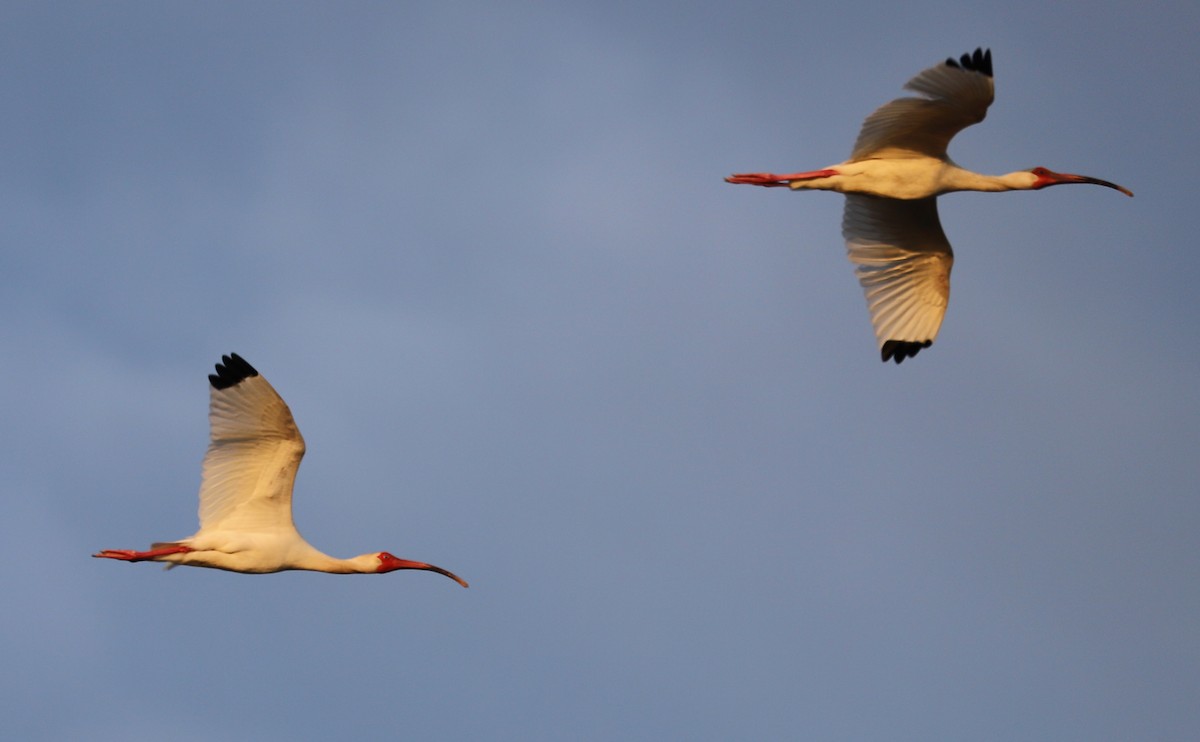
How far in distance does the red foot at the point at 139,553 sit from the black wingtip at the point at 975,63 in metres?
9.50

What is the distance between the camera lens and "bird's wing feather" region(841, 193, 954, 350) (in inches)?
871

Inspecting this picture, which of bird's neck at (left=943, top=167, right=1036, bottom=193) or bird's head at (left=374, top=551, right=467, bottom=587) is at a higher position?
bird's neck at (left=943, top=167, right=1036, bottom=193)

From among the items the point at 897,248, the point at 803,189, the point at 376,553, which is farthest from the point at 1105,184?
the point at 376,553

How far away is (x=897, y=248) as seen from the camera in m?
22.2

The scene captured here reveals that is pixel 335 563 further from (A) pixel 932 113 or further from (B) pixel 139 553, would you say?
(A) pixel 932 113

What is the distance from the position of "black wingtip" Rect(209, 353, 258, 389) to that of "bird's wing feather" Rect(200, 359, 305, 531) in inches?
3.1

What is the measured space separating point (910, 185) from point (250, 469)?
781cm

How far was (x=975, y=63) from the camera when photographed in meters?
19.5

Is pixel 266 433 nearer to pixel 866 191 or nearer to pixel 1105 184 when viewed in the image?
pixel 866 191

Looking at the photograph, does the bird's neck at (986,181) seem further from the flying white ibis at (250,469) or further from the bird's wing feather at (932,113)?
the flying white ibis at (250,469)

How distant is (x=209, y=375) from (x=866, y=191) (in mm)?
7448

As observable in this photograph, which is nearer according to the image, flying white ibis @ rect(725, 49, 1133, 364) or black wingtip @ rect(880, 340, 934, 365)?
flying white ibis @ rect(725, 49, 1133, 364)

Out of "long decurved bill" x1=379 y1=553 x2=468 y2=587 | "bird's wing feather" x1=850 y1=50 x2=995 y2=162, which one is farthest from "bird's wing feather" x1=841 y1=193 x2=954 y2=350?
"long decurved bill" x1=379 y1=553 x2=468 y2=587

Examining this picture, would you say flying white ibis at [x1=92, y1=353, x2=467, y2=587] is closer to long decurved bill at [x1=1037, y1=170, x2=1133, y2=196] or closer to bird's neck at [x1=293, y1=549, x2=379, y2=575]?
bird's neck at [x1=293, y1=549, x2=379, y2=575]
